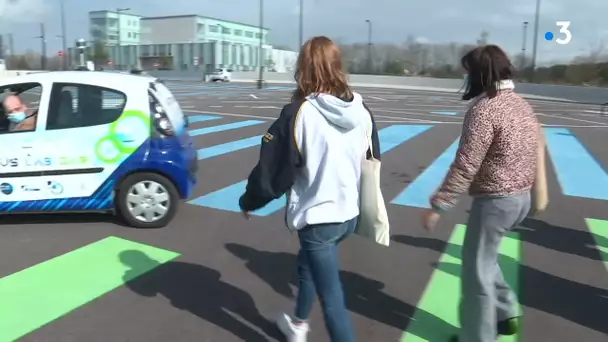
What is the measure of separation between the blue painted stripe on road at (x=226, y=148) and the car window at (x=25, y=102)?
4.13m

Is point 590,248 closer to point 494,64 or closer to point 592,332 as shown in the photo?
point 592,332

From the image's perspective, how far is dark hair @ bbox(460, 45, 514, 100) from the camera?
2.77 metres

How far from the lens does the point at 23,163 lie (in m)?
5.09

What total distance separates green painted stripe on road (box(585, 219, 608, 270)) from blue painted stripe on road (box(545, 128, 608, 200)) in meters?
1.32

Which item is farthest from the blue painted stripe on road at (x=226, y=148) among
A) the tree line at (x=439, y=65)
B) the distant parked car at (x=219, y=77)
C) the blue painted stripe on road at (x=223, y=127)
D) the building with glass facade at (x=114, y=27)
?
the building with glass facade at (x=114, y=27)

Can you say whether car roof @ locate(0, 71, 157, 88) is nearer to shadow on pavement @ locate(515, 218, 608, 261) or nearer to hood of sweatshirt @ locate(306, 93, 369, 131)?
hood of sweatshirt @ locate(306, 93, 369, 131)

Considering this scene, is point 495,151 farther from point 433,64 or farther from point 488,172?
point 433,64

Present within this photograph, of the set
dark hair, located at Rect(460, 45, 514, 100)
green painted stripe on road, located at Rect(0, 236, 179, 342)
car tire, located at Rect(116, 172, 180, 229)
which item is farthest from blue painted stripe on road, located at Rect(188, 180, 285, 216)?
dark hair, located at Rect(460, 45, 514, 100)

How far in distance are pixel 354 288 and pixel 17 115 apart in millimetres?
3733

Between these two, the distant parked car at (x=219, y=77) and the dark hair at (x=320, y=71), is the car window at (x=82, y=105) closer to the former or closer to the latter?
the dark hair at (x=320, y=71)

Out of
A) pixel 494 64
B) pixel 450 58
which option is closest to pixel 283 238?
pixel 494 64

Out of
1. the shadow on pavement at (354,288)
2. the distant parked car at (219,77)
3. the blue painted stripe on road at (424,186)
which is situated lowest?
the shadow on pavement at (354,288)

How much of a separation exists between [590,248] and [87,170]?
4896mm

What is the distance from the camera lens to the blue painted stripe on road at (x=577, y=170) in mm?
7465
